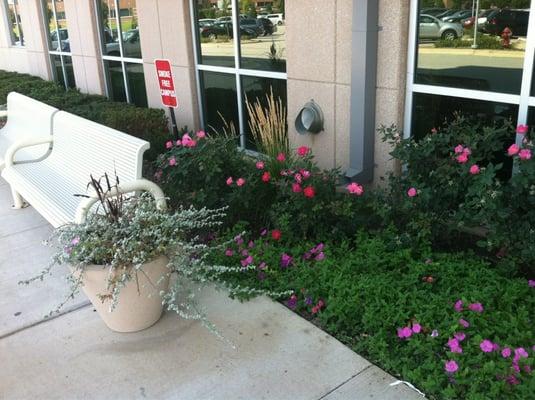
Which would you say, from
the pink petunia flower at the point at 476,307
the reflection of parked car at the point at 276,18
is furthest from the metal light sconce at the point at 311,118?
the pink petunia flower at the point at 476,307

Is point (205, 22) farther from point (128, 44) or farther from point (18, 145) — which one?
point (18, 145)

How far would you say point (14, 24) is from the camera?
13.9 meters

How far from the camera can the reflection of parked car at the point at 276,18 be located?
17.6ft

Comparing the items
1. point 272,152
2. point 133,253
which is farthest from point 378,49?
point 133,253

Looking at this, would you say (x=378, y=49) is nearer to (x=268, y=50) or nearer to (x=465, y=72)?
(x=465, y=72)

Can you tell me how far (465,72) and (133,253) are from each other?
2707 mm

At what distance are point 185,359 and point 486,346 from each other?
1.57m

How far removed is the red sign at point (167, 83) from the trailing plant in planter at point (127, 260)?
207cm

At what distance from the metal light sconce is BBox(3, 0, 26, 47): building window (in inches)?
438

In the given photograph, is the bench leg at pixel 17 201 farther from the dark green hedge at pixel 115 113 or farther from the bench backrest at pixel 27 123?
the dark green hedge at pixel 115 113

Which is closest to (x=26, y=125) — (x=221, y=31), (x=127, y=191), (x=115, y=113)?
(x=115, y=113)

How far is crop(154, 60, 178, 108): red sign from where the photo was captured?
5121mm

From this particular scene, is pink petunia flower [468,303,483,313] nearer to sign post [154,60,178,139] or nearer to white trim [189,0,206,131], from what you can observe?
sign post [154,60,178,139]

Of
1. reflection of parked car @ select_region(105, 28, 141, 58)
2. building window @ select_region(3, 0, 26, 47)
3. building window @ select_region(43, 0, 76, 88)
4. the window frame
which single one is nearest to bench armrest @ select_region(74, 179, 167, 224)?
the window frame
